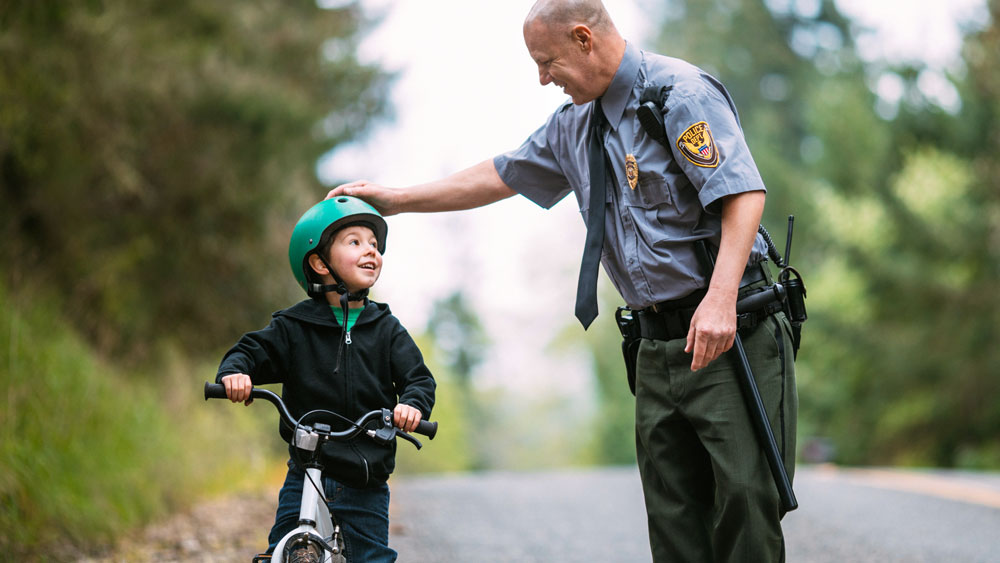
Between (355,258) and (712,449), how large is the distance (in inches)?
48.5

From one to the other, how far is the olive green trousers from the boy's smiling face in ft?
2.92

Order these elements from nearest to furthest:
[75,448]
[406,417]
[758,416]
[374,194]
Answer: [406,417] → [758,416] → [374,194] → [75,448]

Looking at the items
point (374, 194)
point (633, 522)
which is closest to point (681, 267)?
point (374, 194)

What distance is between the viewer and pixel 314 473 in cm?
290

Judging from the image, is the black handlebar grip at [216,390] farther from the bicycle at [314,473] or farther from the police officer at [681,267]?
the police officer at [681,267]

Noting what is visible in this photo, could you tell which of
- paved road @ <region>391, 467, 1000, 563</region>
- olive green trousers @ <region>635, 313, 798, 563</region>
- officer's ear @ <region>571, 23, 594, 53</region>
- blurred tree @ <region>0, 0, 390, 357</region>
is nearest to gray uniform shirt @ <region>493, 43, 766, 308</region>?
officer's ear @ <region>571, 23, 594, 53</region>

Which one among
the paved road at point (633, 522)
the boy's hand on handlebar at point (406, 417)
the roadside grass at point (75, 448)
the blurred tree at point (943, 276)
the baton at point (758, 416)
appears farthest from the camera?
the blurred tree at point (943, 276)

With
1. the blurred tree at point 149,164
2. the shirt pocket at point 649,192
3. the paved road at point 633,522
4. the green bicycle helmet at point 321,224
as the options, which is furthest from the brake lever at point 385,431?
the blurred tree at point 149,164

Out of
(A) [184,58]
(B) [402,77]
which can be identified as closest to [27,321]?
(A) [184,58]

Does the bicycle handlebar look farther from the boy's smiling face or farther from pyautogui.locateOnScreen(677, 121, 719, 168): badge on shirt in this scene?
pyautogui.locateOnScreen(677, 121, 719, 168): badge on shirt

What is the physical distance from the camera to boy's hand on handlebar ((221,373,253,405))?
279 centimetres

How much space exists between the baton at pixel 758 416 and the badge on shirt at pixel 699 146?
0.26 metres

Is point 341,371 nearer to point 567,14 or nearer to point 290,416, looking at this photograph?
point 290,416

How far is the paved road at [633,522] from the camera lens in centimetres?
607
